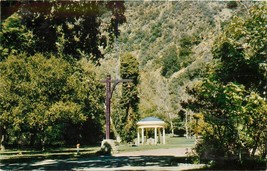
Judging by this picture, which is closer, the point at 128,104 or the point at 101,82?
the point at 101,82

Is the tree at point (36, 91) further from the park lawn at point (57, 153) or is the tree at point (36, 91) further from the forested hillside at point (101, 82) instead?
the park lawn at point (57, 153)

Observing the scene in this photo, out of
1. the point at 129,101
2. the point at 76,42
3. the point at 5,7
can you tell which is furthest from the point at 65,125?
the point at 5,7

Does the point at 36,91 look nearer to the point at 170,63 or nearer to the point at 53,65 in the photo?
the point at 53,65

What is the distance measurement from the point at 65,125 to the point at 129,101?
9.85 m

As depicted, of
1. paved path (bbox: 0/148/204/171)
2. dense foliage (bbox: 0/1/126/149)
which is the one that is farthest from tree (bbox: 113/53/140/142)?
paved path (bbox: 0/148/204/171)

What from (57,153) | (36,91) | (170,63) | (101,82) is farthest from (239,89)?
(170,63)

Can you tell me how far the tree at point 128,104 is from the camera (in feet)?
177

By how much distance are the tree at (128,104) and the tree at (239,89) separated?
3692cm

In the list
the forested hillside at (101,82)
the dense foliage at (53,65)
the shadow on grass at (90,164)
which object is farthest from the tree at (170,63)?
the shadow on grass at (90,164)

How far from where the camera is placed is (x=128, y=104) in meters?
55.1

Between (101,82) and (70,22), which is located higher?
(70,22)

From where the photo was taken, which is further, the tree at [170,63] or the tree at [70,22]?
the tree at [170,63]

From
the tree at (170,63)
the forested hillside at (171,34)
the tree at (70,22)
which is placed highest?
the forested hillside at (171,34)

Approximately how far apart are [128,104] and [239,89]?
135 feet
